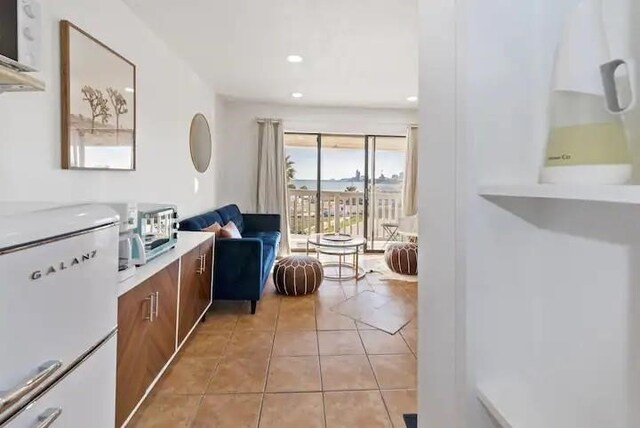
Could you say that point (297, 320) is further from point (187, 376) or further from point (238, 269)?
point (187, 376)

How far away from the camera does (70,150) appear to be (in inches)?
77.3

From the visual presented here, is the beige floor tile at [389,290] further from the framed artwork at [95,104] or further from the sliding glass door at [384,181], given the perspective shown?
the framed artwork at [95,104]

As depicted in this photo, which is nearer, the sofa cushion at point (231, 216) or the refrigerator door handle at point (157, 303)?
the refrigerator door handle at point (157, 303)

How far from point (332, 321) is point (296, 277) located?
0.81m

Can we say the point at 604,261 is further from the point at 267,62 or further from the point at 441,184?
the point at 267,62

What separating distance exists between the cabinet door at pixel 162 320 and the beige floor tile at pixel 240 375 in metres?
0.34

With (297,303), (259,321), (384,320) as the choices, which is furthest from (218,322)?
(384,320)

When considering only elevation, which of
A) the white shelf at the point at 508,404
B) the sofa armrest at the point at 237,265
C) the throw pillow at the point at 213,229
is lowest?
the sofa armrest at the point at 237,265

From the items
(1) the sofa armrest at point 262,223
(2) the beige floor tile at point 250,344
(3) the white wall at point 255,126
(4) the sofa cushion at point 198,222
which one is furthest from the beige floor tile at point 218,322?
(3) the white wall at point 255,126

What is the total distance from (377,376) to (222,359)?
1.07 metres

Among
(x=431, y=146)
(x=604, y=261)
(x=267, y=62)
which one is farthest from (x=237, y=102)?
(x=604, y=261)

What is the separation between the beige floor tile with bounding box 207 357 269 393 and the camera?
2224 millimetres

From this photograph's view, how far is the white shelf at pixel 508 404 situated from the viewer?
64 centimetres

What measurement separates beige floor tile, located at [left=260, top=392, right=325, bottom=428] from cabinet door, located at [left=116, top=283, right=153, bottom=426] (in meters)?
0.65
